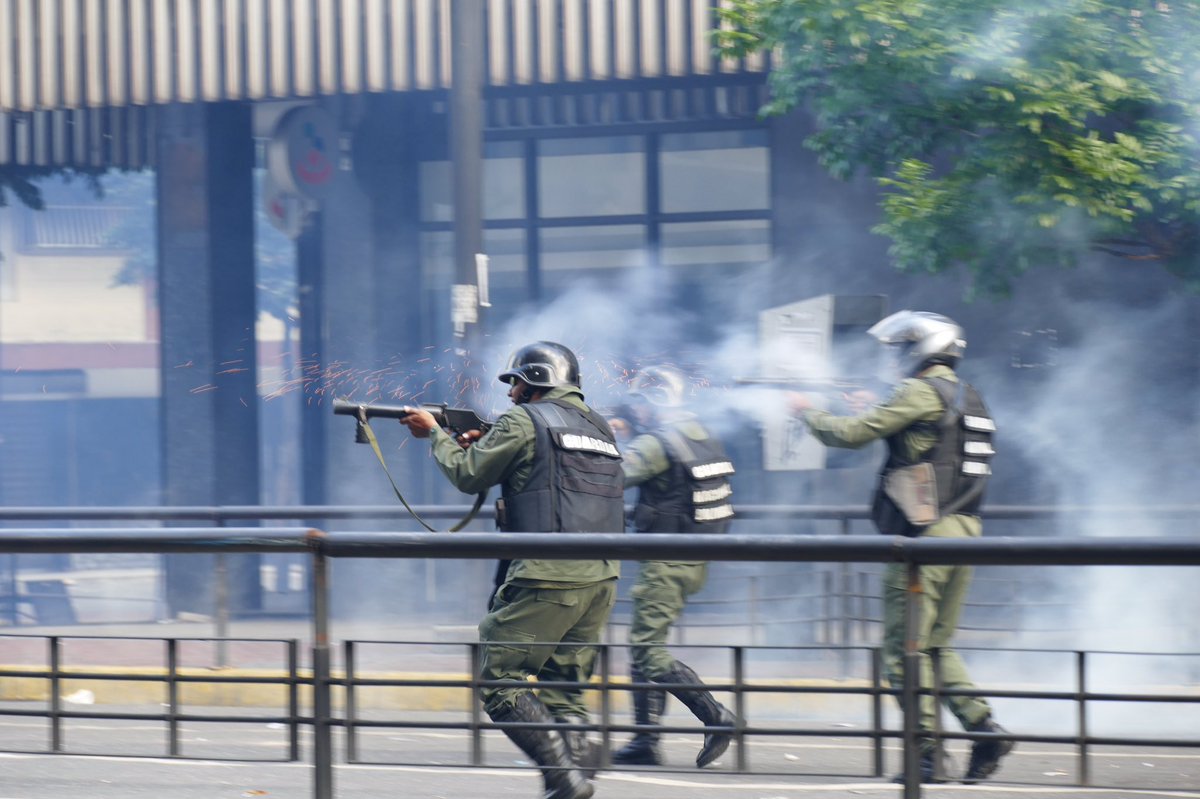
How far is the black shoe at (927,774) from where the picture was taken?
4139mm

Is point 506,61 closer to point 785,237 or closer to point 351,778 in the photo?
point 785,237

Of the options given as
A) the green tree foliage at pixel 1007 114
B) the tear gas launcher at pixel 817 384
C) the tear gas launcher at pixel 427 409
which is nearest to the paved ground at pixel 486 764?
the tear gas launcher at pixel 427 409

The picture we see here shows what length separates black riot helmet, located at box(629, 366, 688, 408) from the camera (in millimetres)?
6598

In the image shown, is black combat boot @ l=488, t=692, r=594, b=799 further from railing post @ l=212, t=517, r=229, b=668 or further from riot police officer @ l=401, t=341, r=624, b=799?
railing post @ l=212, t=517, r=229, b=668

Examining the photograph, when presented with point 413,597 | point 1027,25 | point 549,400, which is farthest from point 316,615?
point 413,597

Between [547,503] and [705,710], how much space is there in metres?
1.03

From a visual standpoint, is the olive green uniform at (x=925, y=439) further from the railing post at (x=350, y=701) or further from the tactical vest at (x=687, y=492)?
the railing post at (x=350, y=701)

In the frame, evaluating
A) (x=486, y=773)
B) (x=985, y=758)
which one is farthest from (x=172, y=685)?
(x=985, y=758)

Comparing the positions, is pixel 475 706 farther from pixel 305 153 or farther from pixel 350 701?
pixel 305 153

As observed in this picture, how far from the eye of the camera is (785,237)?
1133 cm

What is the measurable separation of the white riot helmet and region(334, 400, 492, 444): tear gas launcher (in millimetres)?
1635

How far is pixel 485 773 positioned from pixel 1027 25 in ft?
15.2

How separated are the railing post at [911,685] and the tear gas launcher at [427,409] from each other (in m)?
2.12

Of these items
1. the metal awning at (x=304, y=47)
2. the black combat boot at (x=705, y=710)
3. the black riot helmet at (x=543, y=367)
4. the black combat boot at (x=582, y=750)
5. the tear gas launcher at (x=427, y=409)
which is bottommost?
the black combat boot at (x=705, y=710)
